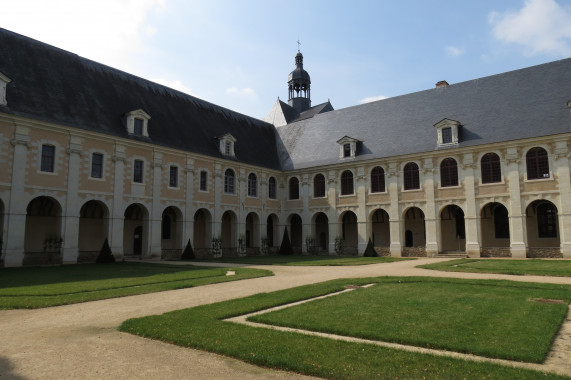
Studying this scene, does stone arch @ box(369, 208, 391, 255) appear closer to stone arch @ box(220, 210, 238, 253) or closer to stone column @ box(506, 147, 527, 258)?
stone column @ box(506, 147, 527, 258)

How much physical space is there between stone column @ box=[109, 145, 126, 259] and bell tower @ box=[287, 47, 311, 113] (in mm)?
26199

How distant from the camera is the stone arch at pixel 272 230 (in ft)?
113

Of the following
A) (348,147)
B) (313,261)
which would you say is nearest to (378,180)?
(348,147)

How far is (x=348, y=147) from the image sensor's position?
3195cm

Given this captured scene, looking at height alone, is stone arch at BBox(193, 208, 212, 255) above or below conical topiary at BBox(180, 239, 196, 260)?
above

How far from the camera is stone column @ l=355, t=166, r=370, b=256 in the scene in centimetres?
3033

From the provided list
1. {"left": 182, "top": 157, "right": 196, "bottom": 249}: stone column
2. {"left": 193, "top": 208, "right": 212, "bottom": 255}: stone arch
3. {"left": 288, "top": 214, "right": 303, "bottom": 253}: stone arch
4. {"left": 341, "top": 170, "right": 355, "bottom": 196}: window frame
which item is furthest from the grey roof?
{"left": 182, "top": 157, "right": 196, "bottom": 249}: stone column

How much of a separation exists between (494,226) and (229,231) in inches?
765

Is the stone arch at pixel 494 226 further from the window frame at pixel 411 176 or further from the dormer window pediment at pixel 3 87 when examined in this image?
the dormer window pediment at pixel 3 87

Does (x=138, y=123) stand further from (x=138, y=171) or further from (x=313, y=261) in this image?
(x=313, y=261)

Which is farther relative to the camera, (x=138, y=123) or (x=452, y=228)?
(x=452, y=228)

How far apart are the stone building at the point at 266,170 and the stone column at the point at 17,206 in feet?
0.16

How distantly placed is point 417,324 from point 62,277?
1282 cm

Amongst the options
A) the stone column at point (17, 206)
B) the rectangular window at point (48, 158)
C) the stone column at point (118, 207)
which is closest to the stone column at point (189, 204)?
the stone column at point (118, 207)
